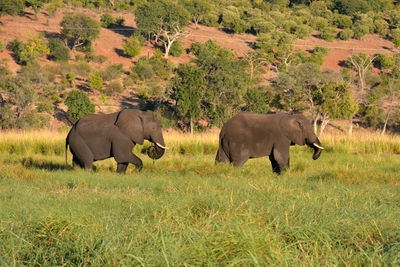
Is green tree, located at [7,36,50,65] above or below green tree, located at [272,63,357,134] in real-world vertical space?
below

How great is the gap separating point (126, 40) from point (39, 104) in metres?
28.1

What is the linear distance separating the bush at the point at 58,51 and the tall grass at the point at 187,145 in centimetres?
3777

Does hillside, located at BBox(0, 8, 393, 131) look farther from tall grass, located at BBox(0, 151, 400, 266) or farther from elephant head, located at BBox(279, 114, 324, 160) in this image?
tall grass, located at BBox(0, 151, 400, 266)

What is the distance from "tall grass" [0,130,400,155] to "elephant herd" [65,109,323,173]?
524 cm

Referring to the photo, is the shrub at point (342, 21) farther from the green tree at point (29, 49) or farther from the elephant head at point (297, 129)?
the elephant head at point (297, 129)

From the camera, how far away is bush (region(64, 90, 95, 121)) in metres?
39.3

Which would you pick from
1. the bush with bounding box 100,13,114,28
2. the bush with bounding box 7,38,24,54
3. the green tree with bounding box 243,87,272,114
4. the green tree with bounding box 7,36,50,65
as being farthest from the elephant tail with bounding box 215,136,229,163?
the bush with bounding box 100,13,114,28

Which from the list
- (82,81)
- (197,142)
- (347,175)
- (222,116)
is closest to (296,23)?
(82,81)

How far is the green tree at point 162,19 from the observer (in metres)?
61.2

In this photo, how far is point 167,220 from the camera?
203 inches

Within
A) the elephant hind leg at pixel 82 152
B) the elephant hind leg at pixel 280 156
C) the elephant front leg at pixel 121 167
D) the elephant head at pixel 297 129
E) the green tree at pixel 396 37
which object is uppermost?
the elephant head at pixel 297 129

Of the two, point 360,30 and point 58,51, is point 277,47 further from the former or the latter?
point 58,51

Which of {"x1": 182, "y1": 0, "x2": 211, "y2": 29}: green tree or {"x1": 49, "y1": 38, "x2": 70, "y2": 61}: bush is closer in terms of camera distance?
{"x1": 49, "y1": 38, "x2": 70, "y2": 61}: bush

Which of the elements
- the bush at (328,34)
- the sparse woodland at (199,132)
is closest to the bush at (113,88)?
the sparse woodland at (199,132)
